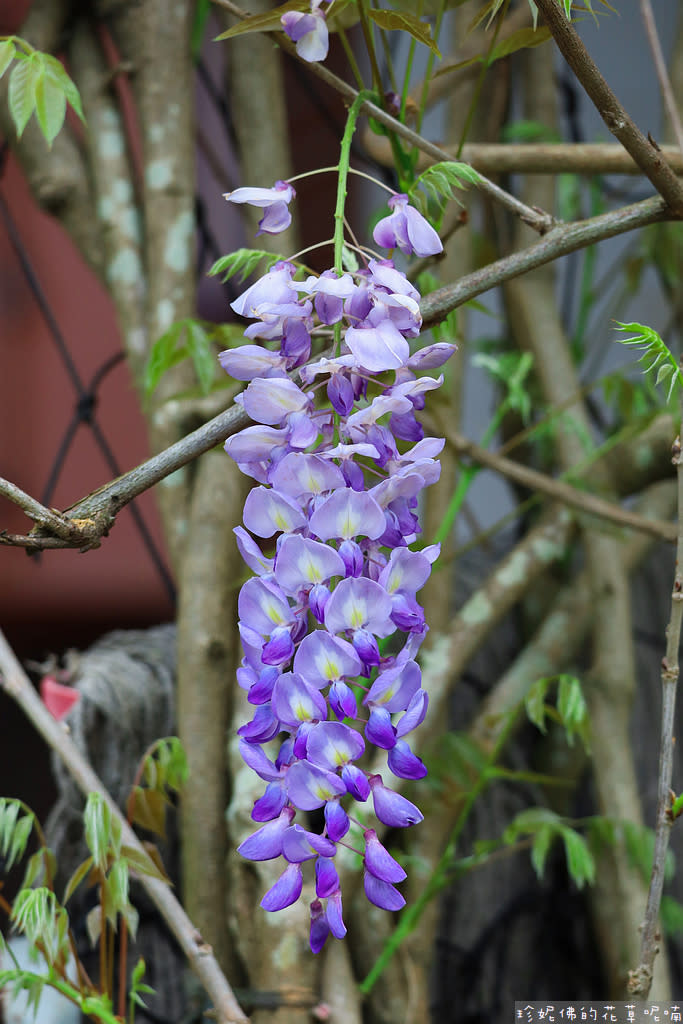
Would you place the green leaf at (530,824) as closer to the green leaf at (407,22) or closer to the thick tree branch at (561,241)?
the thick tree branch at (561,241)

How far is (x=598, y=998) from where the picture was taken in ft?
3.40

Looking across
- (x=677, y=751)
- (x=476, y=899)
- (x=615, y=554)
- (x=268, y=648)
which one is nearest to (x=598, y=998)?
(x=476, y=899)

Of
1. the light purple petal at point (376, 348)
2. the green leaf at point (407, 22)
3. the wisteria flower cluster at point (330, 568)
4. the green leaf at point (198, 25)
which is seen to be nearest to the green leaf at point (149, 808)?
the wisteria flower cluster at point (330, 568)

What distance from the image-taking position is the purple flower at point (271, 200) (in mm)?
408

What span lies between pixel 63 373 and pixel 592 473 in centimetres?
92

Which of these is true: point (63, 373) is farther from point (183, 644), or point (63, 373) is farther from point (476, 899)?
point (476, 899)

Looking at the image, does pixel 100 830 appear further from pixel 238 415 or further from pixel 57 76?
pixel 57 76

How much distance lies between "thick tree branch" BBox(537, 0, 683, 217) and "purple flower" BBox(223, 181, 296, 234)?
0.13 metres

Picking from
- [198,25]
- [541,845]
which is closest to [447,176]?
[541,845]

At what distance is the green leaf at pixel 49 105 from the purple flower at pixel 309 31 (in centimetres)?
14

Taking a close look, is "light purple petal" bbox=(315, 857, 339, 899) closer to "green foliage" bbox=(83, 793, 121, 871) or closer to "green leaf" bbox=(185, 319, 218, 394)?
→ "green foliage" bbox=(83, 793, 121, 871)

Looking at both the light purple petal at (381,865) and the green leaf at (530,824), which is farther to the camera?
the green leaf at (530,824)

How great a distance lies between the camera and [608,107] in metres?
0.43

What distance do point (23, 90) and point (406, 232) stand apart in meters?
0.23
